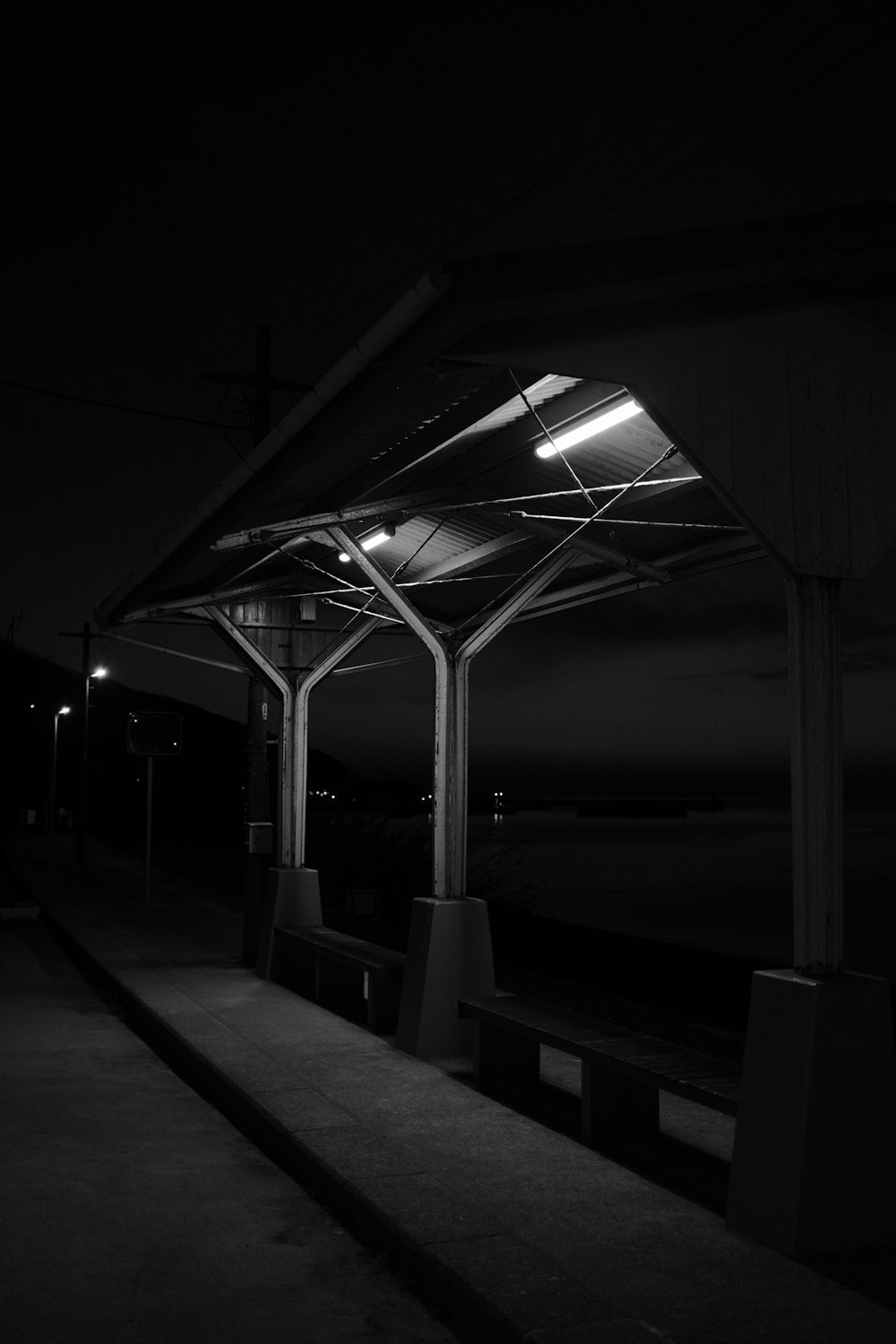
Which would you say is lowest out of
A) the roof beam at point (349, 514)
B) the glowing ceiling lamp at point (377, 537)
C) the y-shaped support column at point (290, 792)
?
the y-shaped support column at point (290, 792)

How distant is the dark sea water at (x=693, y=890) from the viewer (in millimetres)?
30797

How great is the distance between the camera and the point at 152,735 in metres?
18.9

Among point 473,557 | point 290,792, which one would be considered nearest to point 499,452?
point 473,557

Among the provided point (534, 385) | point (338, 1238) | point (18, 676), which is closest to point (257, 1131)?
point (338, 1238)

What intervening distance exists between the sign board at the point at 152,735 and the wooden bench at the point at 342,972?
25.1 feet

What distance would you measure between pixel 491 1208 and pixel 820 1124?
1347mm

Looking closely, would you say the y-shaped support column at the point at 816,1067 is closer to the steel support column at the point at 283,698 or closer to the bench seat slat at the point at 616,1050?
the bench seat slat at the point at 616,1050

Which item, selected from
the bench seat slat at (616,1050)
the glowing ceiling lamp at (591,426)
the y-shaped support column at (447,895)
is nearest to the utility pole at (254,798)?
the y-shaped support column at (447,895)

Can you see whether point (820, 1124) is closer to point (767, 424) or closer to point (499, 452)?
point (767, 424)

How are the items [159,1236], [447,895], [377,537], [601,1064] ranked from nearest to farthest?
[159,1236] → [601,1064] → [447,895] → [377,537]

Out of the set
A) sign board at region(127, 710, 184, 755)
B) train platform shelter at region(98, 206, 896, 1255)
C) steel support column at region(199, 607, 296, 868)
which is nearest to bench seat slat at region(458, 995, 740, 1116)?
train platform shelter at region(98, 206, 896, 1255)

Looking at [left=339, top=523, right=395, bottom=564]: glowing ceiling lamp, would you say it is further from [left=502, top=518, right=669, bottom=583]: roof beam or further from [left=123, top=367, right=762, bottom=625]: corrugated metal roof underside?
[left=502, top=518, right=669, bottom=583]: roof beam

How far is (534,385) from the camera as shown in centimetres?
592

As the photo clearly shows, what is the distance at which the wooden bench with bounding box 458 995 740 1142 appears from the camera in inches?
218
